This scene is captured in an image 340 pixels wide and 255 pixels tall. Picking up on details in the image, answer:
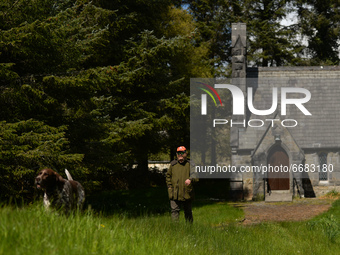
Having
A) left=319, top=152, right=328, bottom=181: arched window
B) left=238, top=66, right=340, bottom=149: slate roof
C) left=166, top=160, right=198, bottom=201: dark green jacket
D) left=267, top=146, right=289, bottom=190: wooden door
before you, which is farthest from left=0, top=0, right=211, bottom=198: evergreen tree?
left=319, top=152, right=328, bottom=181: arched window

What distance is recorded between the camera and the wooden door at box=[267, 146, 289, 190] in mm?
23125

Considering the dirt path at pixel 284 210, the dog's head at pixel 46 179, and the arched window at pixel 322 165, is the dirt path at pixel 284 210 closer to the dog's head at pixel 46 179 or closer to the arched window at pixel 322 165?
the arched window at pixel 322 165

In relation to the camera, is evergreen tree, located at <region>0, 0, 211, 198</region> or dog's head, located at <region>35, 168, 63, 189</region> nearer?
dog's head, located at <region>35, 168, 63, 189</region>

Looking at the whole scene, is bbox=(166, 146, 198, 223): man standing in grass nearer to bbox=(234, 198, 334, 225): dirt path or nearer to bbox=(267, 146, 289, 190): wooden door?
bbox=(234, 198, 334, 225): dirt path

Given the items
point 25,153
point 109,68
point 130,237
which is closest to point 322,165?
point 109,68

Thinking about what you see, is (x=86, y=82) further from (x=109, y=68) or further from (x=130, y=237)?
(x=130, y=237)

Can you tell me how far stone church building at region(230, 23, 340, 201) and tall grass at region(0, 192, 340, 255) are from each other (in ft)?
40.2

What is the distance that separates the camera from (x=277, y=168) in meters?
23.3

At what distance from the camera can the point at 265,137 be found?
Answer: 75.6ft

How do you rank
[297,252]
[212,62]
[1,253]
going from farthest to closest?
[212,62] → [297,252] → [1,253]

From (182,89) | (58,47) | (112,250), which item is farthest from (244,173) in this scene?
(112,250)

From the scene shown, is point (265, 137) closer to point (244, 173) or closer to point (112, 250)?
point (244, 173)

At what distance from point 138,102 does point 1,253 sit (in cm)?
1735

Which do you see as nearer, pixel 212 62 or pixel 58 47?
pixel 58 47
